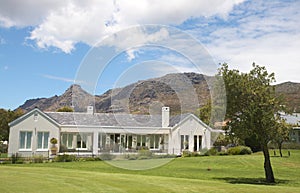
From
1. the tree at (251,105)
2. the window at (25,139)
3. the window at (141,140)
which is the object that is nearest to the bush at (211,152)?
the window at (141,140)

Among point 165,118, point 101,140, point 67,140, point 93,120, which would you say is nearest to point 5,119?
point 67,140

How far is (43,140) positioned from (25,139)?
76.6 inches

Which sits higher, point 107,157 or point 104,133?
point 104,133

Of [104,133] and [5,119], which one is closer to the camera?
[104,133]

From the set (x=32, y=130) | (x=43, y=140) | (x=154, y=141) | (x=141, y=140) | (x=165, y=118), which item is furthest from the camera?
(x=165, y=118)

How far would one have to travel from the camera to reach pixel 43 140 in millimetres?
39531

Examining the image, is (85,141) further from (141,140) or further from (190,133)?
(190,133)

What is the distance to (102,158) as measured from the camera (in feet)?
113

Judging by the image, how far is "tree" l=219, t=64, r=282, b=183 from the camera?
18484mm

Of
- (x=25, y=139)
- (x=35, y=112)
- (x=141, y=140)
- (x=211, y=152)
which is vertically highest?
(x=35, y=112)

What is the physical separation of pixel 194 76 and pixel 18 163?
59.0 feet

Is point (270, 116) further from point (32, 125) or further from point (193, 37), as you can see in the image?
point (32, 125)

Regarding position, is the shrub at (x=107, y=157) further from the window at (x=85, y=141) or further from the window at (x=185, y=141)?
the window at (x=185, y=141)

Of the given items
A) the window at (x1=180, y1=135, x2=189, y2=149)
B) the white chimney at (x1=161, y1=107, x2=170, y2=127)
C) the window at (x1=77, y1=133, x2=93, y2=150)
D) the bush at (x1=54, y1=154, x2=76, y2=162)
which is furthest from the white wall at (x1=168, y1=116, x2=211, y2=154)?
the bush at (x1=54, y1=154, x2=76, y2=162)
